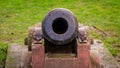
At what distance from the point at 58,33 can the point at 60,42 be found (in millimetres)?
172

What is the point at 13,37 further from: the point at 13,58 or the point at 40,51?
the point at 40,51

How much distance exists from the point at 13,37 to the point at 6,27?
855 millimetres

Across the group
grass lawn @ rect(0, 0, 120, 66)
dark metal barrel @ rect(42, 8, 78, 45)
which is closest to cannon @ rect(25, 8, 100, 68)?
dark metal barrel @ rect(42, 8, 78, 45)

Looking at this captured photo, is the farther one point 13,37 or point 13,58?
point 13,37

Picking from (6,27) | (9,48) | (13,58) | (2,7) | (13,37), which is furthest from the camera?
(2,7)

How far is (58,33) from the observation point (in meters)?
5.52

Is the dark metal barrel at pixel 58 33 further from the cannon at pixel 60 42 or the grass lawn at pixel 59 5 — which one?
the grass lawn at pixel 59 5

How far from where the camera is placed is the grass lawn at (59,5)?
862cm

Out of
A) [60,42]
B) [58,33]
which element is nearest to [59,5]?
[58,33]

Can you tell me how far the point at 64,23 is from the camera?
18.2 feet

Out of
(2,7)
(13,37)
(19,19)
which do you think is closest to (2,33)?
(13,37)

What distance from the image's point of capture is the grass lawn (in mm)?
8617

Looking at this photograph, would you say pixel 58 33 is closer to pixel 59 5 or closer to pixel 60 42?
pixel 60 42

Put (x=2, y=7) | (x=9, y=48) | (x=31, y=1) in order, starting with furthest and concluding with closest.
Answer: (x=31, y=1) → (x=2, y=7) → (x=9, y=48)
